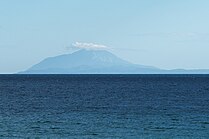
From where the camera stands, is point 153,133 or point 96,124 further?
point 96,124

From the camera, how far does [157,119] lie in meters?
56.4

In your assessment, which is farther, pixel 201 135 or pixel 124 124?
pixel 124 124

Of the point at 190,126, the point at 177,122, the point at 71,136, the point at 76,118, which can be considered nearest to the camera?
the point at 71,136

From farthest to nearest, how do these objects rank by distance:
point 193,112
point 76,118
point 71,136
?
point 193,112 → point 76,118 → point 71,136

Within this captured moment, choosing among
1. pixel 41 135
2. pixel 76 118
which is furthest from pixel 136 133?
pixel 76 118

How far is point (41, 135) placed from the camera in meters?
44.1

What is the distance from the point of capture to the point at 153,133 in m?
45.1

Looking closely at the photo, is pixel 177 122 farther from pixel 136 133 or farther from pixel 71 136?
pixel 71 136

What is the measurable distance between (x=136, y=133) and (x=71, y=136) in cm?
615

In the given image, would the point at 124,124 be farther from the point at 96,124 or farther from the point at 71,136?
the point at 71,136

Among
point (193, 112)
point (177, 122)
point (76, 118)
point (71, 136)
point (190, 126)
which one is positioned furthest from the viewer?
point (193, 112)

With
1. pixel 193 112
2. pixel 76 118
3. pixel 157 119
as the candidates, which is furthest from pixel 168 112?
pixel 76 118

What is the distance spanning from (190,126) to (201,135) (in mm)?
5908

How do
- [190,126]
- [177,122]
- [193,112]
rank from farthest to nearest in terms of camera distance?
[193,112] < [177,122] < [190,126]
